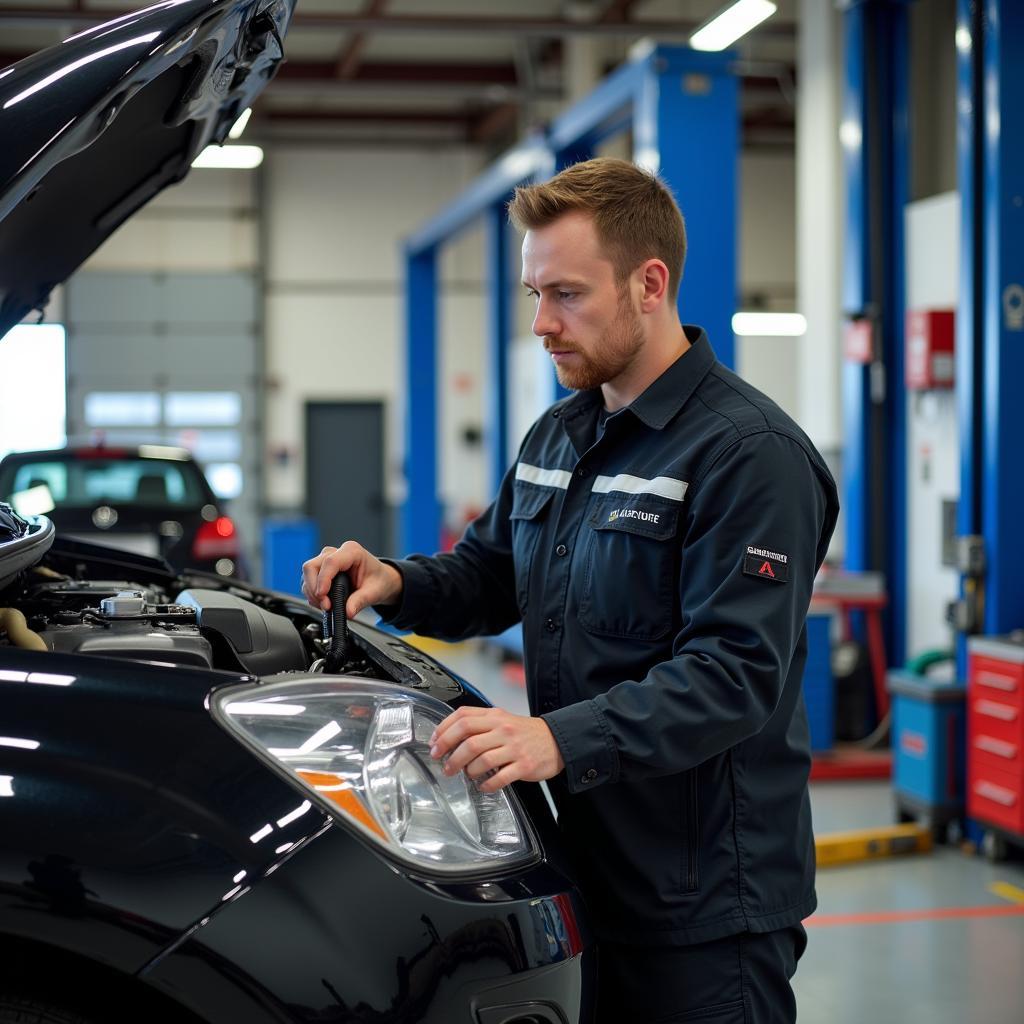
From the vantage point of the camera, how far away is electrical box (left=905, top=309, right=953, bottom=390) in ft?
16.2

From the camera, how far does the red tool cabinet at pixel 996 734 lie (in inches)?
154

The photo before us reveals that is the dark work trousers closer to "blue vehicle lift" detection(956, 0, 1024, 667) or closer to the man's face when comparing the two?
the man's face

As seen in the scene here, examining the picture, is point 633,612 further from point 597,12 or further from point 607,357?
point 597,12

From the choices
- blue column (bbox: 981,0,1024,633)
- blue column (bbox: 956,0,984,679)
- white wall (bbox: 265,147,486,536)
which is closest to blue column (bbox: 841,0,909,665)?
blue column (bbox: 956,0,984,679)

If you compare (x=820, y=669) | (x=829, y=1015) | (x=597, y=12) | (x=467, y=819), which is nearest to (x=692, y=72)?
(x=820, y=669)

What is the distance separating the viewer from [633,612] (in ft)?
5.34

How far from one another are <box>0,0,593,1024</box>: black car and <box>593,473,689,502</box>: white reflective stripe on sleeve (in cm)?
36

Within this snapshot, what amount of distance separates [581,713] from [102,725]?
1.68 feet

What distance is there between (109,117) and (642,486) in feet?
2.60

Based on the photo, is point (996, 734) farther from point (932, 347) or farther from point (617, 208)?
point (617, 208)

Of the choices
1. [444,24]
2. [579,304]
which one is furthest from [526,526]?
[444,24]

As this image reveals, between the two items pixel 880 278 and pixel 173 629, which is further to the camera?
pixel 880 278

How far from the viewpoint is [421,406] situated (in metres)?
11.5

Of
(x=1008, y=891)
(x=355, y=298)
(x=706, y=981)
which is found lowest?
(x=1008, y=891)
